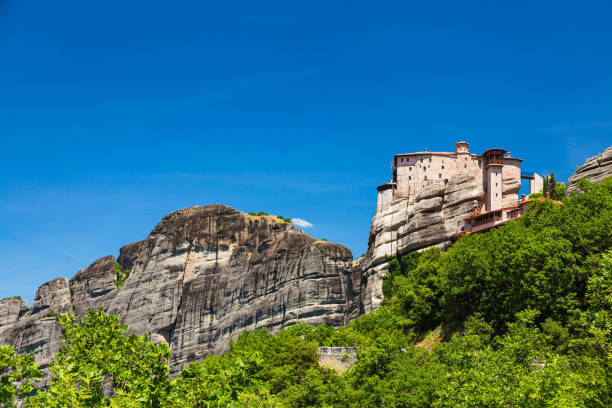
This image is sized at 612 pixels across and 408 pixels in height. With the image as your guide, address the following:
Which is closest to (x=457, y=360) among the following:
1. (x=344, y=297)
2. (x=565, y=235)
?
(x=565, y=235)

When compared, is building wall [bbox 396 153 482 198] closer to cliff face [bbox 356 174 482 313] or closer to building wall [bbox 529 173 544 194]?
cliff face [bbox 356 174 482 313]

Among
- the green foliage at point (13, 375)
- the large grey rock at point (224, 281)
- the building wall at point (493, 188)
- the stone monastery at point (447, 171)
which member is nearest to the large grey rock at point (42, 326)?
the large grey rock at point (224, 281)

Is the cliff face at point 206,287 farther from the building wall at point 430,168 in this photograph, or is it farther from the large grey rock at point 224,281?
the building wall at point 430,168

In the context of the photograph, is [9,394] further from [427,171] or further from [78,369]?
[427,171]

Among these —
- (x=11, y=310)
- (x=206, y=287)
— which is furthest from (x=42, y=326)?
(x=206, y=287)

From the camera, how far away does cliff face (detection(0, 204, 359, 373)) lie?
4131 inches

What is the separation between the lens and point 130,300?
126 meters

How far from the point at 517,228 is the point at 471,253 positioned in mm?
4594

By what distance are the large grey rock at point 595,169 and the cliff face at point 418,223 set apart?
14.7 m

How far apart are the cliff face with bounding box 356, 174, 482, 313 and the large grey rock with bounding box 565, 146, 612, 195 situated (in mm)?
14711

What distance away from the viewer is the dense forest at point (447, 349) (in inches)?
853

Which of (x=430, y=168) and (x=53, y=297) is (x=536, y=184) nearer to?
(x=430, y=168)

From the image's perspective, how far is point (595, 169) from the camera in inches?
2532

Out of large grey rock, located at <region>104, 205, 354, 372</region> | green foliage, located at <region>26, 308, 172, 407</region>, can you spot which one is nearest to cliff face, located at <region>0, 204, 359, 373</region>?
large grey rock, located at <region>104, 205, 354, 372</region>
